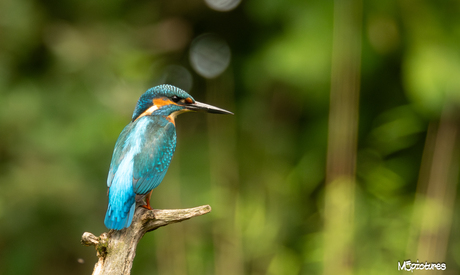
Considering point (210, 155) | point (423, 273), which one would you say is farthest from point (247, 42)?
point (423, 273)

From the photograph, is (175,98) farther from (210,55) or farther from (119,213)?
(210,55)

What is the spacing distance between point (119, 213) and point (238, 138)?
6.96ft

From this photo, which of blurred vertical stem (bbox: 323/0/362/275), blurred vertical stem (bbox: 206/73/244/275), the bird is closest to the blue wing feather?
the bird

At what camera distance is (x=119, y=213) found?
5.03 ft

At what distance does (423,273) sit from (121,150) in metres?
1.95

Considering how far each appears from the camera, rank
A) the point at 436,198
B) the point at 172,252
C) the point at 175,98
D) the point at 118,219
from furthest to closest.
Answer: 1. the point at 172,252
2. the point at 436,198
3. the point at 175,98
4. the point at 118,219

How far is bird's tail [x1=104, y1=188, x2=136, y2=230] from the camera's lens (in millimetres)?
1520

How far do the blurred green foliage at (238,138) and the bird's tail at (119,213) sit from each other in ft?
4.87

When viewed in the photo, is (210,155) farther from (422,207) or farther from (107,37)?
(422,207)

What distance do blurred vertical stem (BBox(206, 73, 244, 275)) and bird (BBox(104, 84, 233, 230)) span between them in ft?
3.85

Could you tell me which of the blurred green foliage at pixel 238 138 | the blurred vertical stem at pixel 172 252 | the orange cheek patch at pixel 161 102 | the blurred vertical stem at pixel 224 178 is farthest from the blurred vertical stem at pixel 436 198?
the orange cheek patch at pixel 161 102

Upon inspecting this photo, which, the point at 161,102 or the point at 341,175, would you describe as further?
the point at 341,175

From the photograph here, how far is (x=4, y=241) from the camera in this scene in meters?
3.23

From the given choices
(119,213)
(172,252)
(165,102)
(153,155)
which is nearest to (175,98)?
(165,102)
